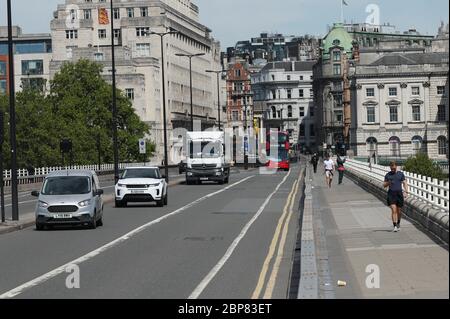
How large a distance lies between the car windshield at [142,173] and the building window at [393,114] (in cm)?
11279

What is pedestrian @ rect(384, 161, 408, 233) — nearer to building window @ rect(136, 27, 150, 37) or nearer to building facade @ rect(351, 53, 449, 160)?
building facade @ rect(351, 53, 449, 160)

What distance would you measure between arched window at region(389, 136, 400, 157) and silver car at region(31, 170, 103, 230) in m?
118

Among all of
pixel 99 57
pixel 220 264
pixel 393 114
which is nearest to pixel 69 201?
pixel 220 264

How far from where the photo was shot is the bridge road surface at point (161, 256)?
1611 cm

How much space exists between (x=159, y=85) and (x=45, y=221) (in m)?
117

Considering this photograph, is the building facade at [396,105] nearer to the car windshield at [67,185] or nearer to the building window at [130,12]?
the building window at [130,12]

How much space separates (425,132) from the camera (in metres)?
146

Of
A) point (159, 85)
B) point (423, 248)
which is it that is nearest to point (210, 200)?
point (423, 248)

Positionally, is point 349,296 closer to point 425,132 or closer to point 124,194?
point 124,194

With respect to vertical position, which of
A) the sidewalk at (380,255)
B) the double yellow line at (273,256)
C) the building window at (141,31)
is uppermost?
the building window at (141,31)

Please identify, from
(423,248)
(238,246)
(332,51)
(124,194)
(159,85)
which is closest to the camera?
(423,248)

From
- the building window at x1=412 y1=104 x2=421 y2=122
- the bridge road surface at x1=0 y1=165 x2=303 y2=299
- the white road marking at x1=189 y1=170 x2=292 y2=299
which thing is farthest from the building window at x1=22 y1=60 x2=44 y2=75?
the white road marking at x1=189 y1=170 x2=292 y2=299

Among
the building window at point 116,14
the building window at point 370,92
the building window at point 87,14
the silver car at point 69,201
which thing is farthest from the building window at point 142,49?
the silver car at point 69,201

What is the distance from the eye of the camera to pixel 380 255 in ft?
61.0
